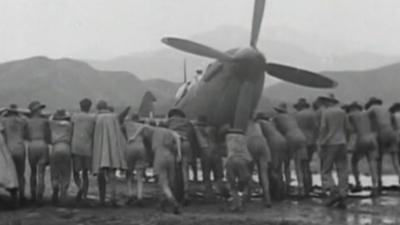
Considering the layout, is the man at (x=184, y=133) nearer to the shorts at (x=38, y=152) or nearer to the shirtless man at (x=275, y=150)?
the shirtless man at (x=275, y=150)

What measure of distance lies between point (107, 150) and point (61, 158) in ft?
3.04

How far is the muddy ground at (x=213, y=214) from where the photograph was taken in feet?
36.2

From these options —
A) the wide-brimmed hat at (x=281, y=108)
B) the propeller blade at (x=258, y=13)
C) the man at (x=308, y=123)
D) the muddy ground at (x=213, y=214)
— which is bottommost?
the muddy ground at (x=213, y=214)

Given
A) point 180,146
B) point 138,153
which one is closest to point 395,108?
point 180,146

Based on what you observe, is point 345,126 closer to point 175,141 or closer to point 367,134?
point 367,134

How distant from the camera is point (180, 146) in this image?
1338 cm

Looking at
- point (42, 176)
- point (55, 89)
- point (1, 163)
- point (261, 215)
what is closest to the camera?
point (261, 215)

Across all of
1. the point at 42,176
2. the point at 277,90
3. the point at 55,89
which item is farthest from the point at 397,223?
the point at 277,90

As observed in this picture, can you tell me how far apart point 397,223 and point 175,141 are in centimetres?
436

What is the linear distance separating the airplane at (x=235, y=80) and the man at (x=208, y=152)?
1.52 meters

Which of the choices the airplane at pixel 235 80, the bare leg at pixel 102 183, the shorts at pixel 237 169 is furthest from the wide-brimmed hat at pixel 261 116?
the bare leg at pixel 102 183

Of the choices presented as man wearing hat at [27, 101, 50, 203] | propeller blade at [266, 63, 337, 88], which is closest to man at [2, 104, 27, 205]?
man wearing hat at [27, 101, 50, 203]

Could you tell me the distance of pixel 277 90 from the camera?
63844mm

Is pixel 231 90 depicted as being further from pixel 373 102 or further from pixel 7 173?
pixel 7 173
